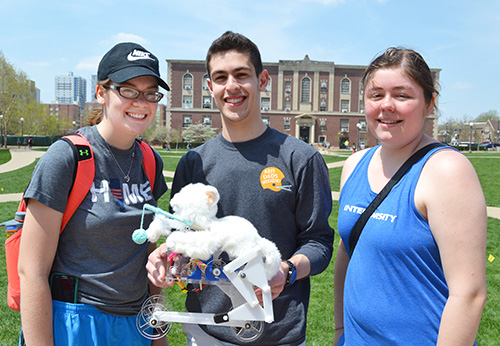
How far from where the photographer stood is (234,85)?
244 cm

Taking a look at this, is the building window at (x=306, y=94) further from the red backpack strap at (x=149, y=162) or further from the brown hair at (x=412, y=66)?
the brown hair at (x=412, y=66)

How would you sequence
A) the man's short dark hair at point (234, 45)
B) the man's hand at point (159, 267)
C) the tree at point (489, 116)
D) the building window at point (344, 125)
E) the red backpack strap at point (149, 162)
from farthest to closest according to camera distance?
1. the tree at point (489, 116)
2. the building window at point (344, 125)
3. the red backpack strap at point (149, 162)
4. the man's short dark hair at point (234, 45)
5. the man's hand at point (159, 267)

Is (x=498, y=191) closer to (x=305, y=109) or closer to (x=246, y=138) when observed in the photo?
(x=246, y=138)

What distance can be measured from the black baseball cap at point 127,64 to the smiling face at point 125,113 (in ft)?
0.20

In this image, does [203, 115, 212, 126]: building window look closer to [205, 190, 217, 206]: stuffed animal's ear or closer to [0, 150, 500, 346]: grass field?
[0, 150, 500, 346]: grass field

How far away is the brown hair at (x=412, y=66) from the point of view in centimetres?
197

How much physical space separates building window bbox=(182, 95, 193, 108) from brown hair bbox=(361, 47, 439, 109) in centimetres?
6454

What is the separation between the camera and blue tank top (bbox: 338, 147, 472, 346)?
1.83 metres

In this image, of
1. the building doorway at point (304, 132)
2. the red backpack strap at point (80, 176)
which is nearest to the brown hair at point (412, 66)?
the red backpack strap at point (80, 176)

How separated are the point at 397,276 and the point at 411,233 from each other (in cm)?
24

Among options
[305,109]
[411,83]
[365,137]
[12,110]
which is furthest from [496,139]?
[411,83]

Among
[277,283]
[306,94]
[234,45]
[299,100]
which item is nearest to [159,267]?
[277,283]

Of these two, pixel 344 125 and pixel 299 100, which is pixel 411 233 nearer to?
pixel 299 100

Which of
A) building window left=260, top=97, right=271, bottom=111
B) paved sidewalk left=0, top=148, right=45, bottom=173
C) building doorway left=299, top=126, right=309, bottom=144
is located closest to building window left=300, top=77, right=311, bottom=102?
building doorway left=299, top=126, right=309, bottom=144
